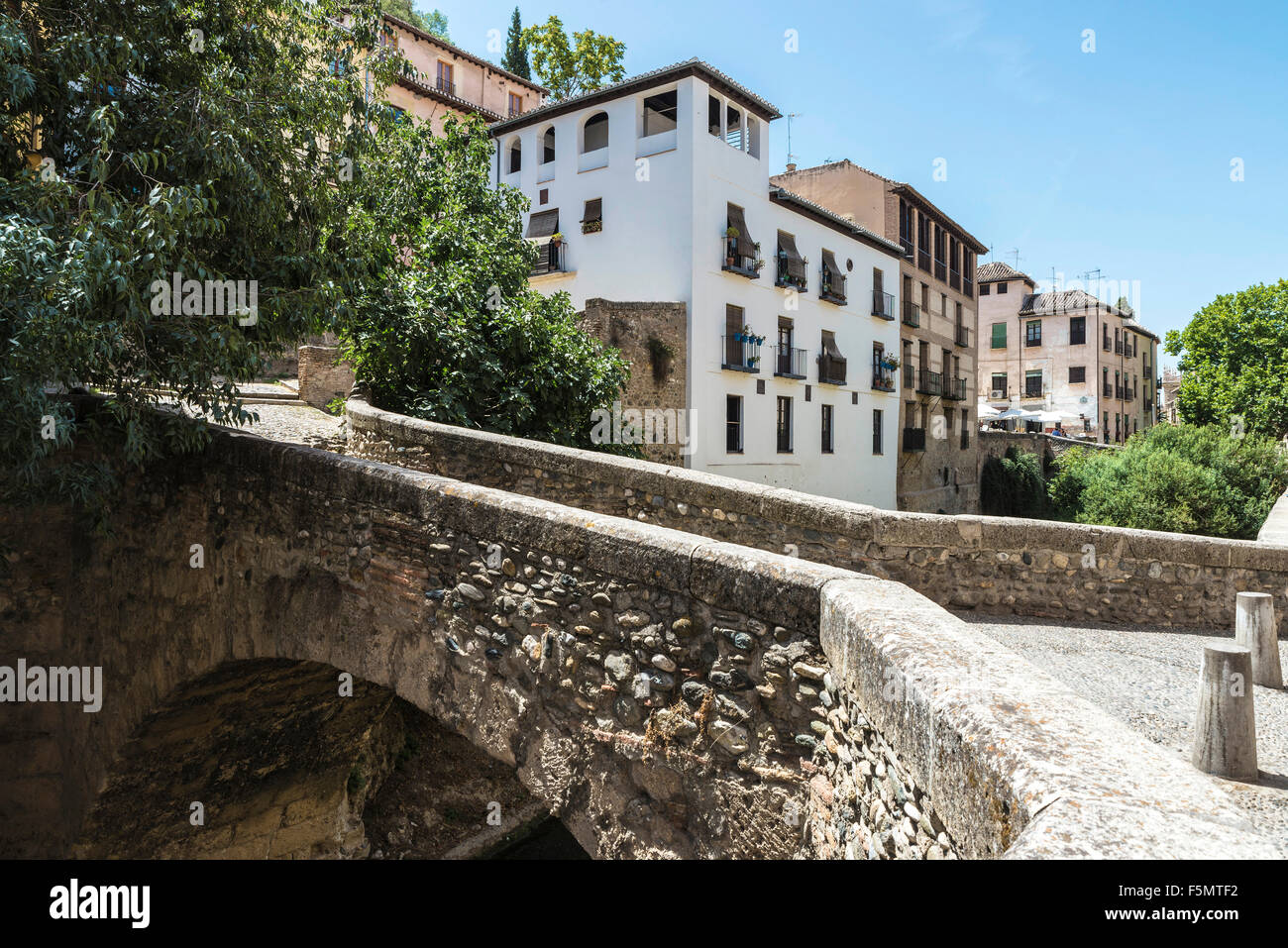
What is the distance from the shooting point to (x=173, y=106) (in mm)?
6246

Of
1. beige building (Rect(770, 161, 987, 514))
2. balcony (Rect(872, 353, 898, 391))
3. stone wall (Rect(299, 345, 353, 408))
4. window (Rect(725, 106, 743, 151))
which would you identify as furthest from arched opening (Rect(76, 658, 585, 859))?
beige building (Rect(770, 161, 987, 514))

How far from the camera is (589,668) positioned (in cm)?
426

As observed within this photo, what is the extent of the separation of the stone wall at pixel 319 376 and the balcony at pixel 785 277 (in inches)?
491

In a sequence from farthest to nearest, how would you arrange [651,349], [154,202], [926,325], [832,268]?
[926,325], [832,268], [651,349], [154,202]

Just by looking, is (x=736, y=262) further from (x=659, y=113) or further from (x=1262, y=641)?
(x=1262, y=641)

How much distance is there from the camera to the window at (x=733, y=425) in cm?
2138

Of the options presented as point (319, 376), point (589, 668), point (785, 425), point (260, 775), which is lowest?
point (260, 775)

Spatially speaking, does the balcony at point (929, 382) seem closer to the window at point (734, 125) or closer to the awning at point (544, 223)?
the window at point (734, 125)

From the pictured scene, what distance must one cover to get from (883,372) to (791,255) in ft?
24.5

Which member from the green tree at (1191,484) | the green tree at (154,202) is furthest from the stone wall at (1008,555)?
the green tree at (1191,484)

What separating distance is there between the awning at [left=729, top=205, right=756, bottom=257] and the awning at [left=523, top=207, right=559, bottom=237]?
508 cm

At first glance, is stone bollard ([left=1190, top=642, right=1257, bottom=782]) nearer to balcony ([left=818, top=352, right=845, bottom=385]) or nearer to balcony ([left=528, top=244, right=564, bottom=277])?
balcony ([left=528, top=244, right=564, bottom=277])

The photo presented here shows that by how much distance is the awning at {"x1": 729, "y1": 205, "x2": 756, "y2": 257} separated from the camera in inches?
821

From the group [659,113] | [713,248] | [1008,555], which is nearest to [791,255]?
[713,248]
